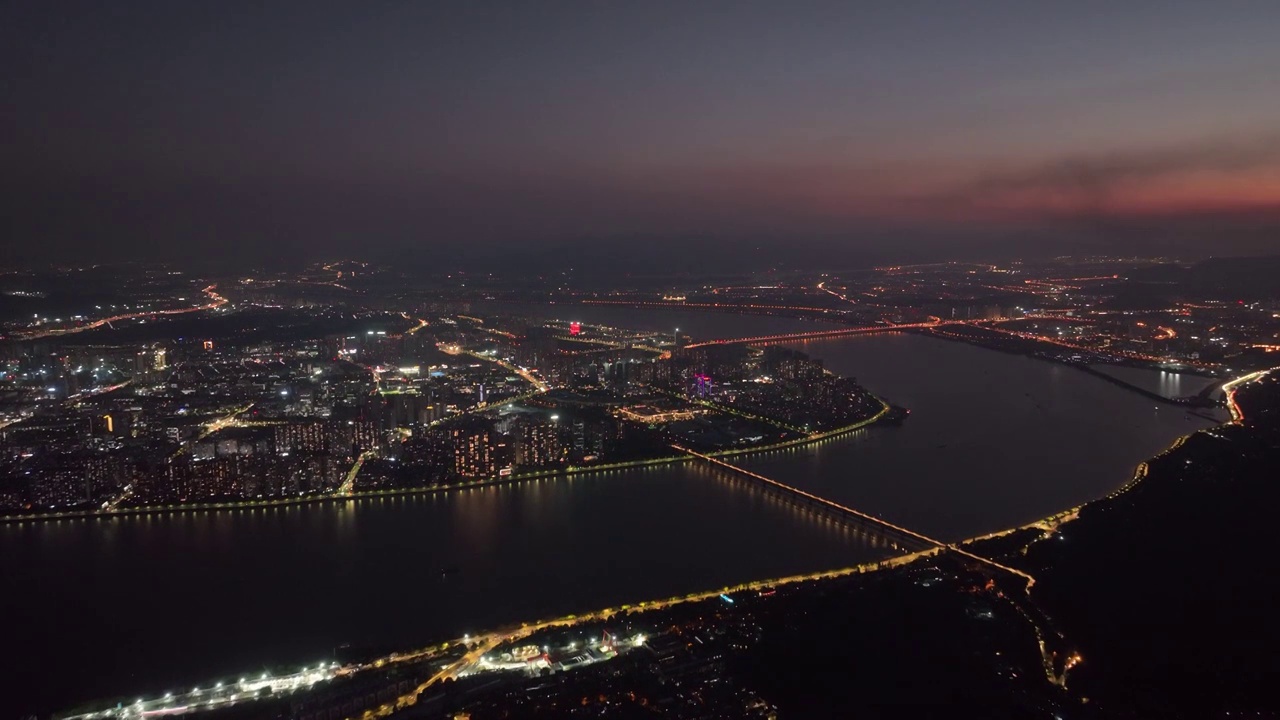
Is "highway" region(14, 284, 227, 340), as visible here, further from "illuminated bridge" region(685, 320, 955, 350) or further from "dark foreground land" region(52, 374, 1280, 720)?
"dark foreground land" region(52, 374, 1280, 720)

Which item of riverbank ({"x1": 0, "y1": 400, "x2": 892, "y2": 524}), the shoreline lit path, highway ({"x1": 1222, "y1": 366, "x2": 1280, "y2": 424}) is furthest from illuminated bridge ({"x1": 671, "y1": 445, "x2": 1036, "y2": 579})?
highway ({"x1": 1222, "y1": 366, "x2": 1280, "y2": 424})

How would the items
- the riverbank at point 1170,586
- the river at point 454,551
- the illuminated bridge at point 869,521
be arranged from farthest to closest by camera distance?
the illuminated bridge at point 869,521
the river at point 454,551
the riverbank at point 1170,586

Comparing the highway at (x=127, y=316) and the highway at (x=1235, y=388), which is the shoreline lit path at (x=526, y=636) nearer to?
the highway at (x=1235, y=388)

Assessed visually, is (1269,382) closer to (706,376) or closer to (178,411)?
(706,376)

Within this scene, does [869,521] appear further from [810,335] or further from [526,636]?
[810,335]

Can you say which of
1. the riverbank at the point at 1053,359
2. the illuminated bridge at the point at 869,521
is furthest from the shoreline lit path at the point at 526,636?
the riverbank at the point at 1053,359

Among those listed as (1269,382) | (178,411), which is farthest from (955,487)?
(178,411)
